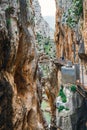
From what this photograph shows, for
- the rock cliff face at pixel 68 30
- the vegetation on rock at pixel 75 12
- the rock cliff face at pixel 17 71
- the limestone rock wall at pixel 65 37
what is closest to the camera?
the rock cliff face at pixel 17 71

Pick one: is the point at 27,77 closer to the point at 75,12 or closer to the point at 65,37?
the point at 75,12

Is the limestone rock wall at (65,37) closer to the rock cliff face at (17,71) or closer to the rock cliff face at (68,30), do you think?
the rock cliff face at (68,30)

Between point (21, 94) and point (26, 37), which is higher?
point (26, 37)

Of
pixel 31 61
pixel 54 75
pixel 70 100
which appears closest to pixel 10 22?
pixel 31 61

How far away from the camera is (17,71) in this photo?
50.4 feet

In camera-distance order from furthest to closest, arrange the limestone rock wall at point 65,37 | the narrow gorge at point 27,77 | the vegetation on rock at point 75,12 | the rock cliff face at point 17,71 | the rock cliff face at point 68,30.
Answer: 1. the limestone rock wall at point 65,37
2. the rock cliff face at point 68,30
3. the vegetation on rock at point 75,12
4. the narrow gorge at point 27,77
5. the rock cliff face at point 17,71

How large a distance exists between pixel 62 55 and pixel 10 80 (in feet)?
80.2

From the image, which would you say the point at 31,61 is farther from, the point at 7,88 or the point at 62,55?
the point at 62,55

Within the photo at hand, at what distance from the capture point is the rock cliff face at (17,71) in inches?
447

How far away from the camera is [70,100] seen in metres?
24.2

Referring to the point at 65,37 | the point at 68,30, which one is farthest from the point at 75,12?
the point at 65,37

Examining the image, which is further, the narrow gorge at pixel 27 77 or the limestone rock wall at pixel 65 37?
the limestone rock wall at pixel 65 37

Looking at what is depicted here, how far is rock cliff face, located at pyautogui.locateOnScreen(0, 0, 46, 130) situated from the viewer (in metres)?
11.4

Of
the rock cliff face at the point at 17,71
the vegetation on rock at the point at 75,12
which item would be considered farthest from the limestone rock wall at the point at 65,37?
the rock cliff face at the point at 17,71
